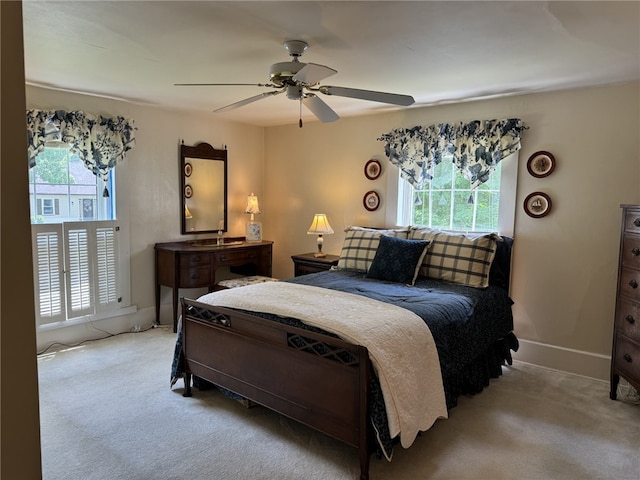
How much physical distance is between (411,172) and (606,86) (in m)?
1.66

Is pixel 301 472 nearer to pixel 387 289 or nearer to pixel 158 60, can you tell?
pixel 387 289

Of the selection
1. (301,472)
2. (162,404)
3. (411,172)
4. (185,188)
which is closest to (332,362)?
(301,472)

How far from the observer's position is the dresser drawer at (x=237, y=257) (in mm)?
4486

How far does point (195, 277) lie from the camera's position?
4.30 metres

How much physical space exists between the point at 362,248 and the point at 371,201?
2.74 feet

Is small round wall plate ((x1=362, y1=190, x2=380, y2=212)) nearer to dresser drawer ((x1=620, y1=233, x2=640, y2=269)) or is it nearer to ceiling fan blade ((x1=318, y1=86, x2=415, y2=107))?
ceiling fan blade ((x1=318, y1=86, x2=415, y2=107))

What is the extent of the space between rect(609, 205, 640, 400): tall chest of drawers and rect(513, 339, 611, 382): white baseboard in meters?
0.34

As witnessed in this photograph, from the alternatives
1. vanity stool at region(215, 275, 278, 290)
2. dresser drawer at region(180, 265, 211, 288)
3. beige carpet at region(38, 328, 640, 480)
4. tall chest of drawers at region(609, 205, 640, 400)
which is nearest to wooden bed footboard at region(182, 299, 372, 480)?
beige carpet at region(38, 328, 640, 480)

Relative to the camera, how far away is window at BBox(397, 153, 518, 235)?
3.71m

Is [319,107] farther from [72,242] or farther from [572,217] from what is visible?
[72,242]

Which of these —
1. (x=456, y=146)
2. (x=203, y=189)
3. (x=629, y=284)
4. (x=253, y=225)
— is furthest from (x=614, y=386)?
(x=203, y=189)

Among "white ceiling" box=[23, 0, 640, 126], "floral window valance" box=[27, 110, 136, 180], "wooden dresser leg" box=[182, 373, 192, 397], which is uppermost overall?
"white ceiling" box=[23, 0, 640, 126]

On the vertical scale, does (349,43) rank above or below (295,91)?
above

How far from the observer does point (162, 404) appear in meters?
2.85
